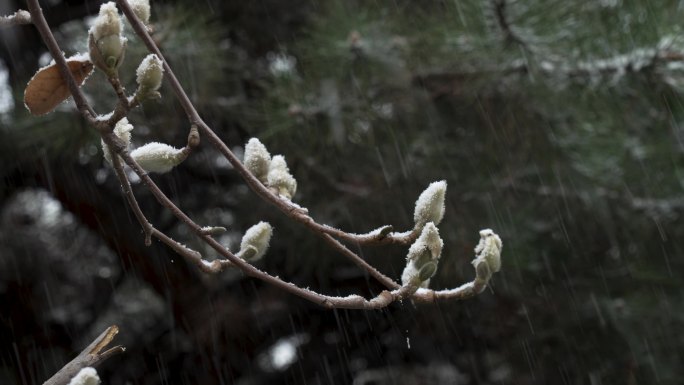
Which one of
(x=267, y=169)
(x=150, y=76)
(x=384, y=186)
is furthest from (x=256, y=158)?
(x=384, y=186)

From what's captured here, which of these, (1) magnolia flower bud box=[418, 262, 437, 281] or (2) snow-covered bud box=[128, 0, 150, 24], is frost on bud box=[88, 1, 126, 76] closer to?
(2) snow-covered bud box=[128, 0, 150, 24]

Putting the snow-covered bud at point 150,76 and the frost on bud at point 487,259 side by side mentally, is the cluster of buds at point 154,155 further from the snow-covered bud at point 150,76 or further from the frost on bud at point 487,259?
the frost on bud at point 487,259

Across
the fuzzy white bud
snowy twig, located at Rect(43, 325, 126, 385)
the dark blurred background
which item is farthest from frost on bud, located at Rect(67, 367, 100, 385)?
the dark blurred background

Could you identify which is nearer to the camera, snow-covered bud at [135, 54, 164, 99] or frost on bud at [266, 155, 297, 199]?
snow-covered bud at [135, 54, 164, 99]

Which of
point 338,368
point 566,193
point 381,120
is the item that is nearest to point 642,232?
point 566,193

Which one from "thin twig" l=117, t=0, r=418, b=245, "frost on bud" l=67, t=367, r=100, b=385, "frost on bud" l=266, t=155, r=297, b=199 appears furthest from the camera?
"frost on bud" l=266, t=155, r=297, b=199

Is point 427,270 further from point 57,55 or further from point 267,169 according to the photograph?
point 57,55

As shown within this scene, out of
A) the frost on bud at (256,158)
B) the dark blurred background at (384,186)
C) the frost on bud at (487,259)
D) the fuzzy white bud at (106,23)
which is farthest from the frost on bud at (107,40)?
the dark blurred background at (384,186)
